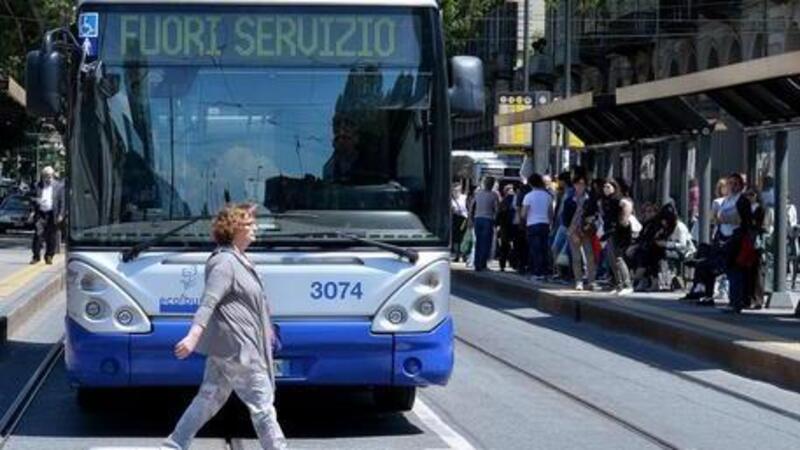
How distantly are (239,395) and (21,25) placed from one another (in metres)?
35.8

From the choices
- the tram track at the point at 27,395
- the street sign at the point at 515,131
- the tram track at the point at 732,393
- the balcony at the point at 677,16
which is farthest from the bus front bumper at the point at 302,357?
the balcony at the point at 677,16

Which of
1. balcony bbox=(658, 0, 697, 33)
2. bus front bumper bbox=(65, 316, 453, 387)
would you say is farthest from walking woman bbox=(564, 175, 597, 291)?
balcony bbox=(658, 0, 697, 33)

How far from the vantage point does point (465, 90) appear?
35.2 feet

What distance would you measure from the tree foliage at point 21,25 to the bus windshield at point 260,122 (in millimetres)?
30423

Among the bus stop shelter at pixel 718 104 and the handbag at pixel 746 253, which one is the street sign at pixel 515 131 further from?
the handbag at pixel 746 253

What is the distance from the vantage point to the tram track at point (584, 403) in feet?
35.2

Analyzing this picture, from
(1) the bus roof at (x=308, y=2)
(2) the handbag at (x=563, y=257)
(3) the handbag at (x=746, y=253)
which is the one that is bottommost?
(2) the handbag at (x=563, y=257)

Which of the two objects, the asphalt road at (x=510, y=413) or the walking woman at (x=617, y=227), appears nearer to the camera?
the asphalt road at (x=510, y=413)

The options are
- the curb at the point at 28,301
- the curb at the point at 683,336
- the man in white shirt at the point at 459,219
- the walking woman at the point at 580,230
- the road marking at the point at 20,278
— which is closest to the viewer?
the curb at the point at 683,336

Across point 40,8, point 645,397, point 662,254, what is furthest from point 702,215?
point 40,8

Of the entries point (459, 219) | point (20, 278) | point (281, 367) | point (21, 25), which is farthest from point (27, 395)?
point (21, 25)

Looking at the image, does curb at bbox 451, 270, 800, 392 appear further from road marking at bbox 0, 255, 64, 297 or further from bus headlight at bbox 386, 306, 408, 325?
road marking at bbox 0, 255, 64, 297

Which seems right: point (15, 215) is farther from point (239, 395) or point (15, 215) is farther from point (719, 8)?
point (239, 395)

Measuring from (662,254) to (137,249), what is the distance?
1347cm
